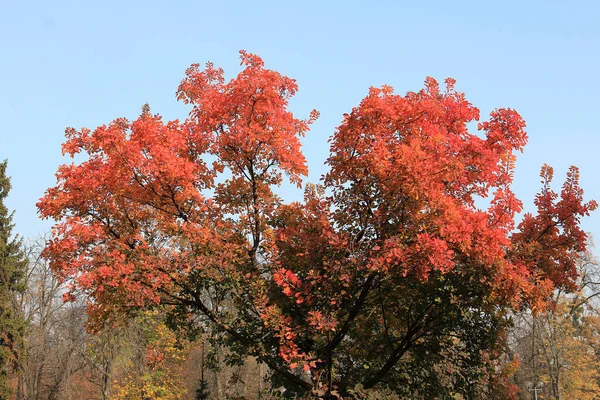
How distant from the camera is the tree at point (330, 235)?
8438 millimetres

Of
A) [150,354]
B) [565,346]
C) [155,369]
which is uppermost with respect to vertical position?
[565,346]

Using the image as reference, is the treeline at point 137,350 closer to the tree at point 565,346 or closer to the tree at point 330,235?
the tree at point 565,346

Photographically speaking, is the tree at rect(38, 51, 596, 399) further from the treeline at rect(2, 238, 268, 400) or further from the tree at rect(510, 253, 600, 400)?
the tree at rect(510, 253, 600, 400)

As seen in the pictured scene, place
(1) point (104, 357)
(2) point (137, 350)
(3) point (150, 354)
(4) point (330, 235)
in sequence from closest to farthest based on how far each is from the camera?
(4) point (330, 235) < (1) point (104, 357) < (2) point (137, 350) < (3) point (150, 354)

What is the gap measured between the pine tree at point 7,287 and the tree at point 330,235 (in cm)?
2188

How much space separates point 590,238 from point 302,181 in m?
24.7

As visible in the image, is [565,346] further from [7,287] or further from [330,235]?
[7,287]

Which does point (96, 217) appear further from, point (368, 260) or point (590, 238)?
point (590, 238)

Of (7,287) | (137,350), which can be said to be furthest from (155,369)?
(7,287)

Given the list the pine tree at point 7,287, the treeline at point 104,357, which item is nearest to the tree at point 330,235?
the treeline at point 104,357

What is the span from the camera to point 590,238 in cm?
3002

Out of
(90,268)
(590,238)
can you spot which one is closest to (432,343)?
(90,268)

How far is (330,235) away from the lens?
8570 mm

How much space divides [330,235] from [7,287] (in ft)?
87.7
